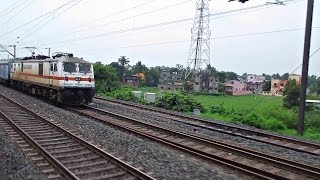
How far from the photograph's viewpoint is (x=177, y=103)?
25.1m

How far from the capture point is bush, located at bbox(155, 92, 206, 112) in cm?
2475

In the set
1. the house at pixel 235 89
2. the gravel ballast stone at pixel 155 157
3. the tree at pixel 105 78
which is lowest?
the house at pixel 235 89

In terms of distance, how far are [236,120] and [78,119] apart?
28.4 ft

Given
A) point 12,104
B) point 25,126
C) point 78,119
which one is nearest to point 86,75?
point 12,104

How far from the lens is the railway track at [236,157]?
8.43 m

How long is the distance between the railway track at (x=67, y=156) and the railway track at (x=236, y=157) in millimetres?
2498

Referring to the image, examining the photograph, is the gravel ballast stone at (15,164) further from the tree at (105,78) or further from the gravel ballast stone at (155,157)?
the tree at (105,78)

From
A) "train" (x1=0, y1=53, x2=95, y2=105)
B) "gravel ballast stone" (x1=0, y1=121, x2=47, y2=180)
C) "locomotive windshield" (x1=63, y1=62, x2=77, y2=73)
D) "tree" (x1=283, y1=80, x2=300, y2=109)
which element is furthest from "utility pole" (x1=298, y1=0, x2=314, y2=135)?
"tree" (x1=283, y1=80, x2=300, y2=109)

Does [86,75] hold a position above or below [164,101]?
above

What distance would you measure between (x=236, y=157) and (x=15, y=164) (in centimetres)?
572

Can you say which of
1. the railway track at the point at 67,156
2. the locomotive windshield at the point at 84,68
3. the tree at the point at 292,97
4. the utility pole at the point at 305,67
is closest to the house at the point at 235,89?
the tree at the point at 292,97

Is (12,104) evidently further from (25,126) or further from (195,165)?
(195,165)

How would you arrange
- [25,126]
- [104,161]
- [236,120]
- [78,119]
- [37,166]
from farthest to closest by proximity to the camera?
1. [236,120]
2. [78,119]
3. [25,126]
4. [104,161]
5. [37,166]

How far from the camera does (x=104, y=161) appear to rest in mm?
8984
